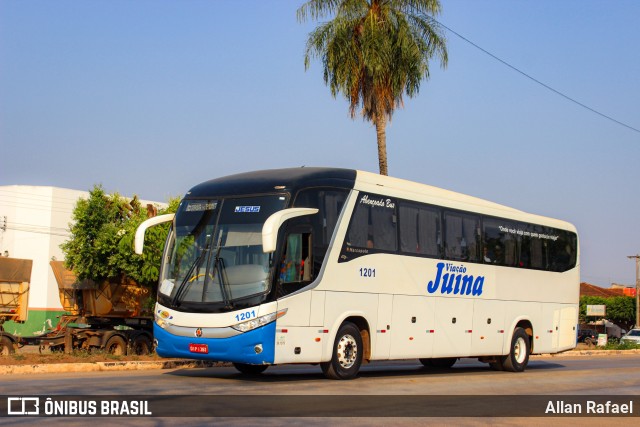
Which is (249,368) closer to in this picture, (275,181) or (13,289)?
(275,181)

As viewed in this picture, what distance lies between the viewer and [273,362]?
49.9 ft

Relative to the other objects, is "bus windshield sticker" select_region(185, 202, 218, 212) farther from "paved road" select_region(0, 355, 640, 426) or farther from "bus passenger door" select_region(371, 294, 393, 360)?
"bus passenger door" select_region(371, 294, 393, 360)

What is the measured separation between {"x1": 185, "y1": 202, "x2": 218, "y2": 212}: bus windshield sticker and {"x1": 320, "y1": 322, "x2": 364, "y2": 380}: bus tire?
10.8 feet

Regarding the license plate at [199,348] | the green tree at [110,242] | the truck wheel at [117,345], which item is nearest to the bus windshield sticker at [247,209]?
the license plate at [199,348]

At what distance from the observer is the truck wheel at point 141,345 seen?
27516 mm

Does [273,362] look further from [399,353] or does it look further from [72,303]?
[72,303]

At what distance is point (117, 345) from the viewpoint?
27.2m

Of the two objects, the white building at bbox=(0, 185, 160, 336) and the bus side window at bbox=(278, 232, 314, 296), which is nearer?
the bus side window at bbox=(278, 232, 314, 296)

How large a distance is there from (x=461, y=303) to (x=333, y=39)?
1495cm

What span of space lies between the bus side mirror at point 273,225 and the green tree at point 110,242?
11.6 metres


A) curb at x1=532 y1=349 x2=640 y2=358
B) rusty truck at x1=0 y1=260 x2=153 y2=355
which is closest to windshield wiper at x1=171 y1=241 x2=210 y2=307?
rusty truck at x1=0 y1=260 x2=153 y2=355

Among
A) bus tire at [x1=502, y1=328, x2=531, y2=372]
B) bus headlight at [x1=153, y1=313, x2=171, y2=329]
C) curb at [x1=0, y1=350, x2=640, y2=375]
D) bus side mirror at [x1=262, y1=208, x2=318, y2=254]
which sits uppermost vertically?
bus side mirror at [x1=262, y1=208, x2=318, y2=254]

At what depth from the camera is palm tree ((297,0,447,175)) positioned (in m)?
32.0

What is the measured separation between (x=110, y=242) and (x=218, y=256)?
1231 cm
